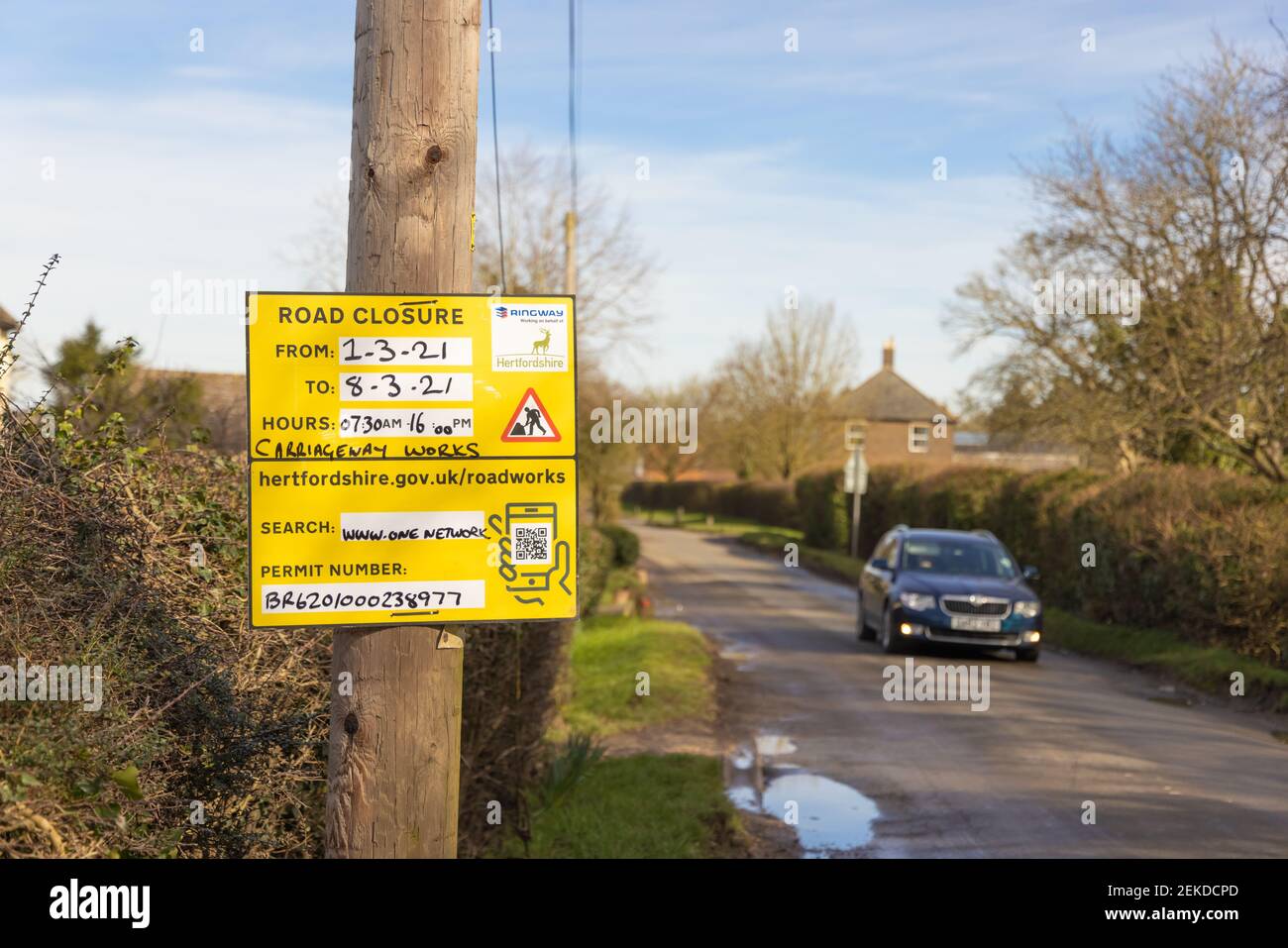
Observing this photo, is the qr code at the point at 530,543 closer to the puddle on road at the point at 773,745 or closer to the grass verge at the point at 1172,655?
the puddle on road at the point at 773,745

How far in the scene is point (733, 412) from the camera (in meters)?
68.9

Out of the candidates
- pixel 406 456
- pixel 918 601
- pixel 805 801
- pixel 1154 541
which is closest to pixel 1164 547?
pixel 1154 541

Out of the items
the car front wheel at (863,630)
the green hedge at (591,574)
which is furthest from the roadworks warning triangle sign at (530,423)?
the car front wheel at (863,630)

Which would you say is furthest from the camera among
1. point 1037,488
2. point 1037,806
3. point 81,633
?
point 1037,488

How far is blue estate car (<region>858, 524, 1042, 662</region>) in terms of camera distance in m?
16.3

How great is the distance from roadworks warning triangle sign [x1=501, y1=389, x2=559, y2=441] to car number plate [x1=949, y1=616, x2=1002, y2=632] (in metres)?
13.1

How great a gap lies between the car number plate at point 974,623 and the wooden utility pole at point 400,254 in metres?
13.1

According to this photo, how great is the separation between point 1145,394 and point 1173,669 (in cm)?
1301

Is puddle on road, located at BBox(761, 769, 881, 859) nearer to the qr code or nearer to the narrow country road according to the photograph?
the narrow country road

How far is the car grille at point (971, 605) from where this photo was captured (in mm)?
16328

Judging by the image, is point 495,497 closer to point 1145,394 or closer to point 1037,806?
point 1037,806

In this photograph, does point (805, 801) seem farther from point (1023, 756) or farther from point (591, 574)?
point (591, 574)
